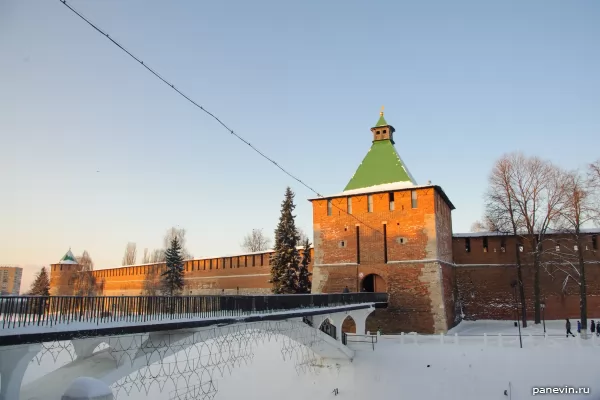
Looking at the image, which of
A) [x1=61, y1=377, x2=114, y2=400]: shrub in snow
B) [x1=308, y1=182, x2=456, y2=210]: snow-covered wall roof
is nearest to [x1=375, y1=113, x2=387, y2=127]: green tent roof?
[x1=308, y1=182, x2=456, y2=210]: snow-covered wall roof

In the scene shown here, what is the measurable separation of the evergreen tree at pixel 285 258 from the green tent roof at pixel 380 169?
3978 mm

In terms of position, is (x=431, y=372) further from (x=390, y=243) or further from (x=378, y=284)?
(x=378, y=284)

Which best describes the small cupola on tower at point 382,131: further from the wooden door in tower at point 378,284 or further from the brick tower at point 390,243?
the wooden door in tower at point 378,284

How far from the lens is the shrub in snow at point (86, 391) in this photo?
551 cm

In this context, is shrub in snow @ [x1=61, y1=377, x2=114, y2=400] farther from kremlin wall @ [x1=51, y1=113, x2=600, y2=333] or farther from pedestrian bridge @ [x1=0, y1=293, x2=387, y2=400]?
kremlin wall @ [x1=51, y1=113, x2=600, y2=333]

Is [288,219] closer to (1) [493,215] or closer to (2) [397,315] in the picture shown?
(2) [397,315]

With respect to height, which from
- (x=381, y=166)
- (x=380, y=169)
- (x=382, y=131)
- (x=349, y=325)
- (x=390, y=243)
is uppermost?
(x=382, y=131)

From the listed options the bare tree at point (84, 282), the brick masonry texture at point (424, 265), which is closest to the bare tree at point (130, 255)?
the bare tree at point (84, 282)

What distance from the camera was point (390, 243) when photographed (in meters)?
22.6

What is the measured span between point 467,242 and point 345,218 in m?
7.61

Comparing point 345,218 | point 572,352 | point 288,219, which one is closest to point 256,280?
point 288,219

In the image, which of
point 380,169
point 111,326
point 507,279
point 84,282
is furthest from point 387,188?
point 84,282

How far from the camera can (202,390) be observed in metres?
15.7

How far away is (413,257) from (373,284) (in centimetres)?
321
